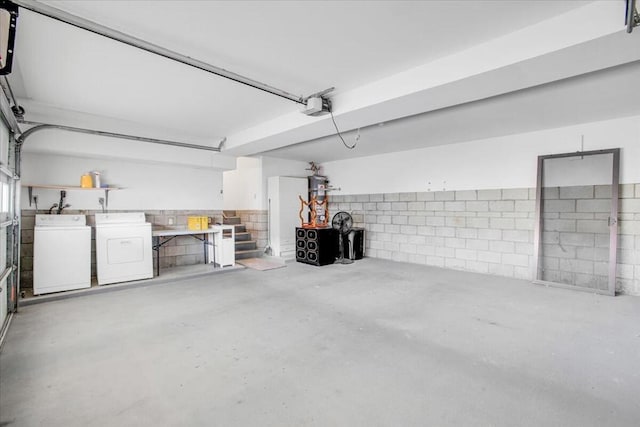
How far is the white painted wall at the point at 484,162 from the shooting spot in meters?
4.46

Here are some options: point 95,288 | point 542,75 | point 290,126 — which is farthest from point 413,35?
point 95,288

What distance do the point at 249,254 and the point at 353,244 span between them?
98.8 inches

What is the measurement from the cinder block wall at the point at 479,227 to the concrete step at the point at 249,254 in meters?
2.65

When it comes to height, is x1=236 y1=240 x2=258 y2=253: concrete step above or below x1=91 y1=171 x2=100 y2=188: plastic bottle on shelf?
below

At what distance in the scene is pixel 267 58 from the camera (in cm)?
286

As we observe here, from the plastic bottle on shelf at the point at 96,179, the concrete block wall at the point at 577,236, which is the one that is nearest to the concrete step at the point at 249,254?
the plastic bottle on shelf at the point at 96,179

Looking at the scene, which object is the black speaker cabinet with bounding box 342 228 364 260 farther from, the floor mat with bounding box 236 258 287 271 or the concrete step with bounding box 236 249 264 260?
the concrete step with bounding box 236 249 264 260

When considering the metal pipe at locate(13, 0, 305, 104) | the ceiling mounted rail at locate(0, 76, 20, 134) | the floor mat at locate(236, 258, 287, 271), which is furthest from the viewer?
the floor mat at locate(236, 258, 287, 271)

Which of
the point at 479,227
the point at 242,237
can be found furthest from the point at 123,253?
the point at 479,227

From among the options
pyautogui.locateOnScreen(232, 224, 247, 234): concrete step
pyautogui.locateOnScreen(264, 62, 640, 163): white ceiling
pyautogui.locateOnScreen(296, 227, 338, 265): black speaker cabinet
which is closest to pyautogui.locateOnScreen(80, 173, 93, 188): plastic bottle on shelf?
pyautogui.locateOnScreen(232, 224, 247, 234): concrete step

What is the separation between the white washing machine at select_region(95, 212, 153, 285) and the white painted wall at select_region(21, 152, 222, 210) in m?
0.47

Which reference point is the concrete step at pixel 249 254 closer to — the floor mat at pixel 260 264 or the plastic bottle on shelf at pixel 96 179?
the floor mat at pixel 260 264

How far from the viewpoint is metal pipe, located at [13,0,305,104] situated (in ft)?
6.69

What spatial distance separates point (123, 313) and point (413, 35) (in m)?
4.31
